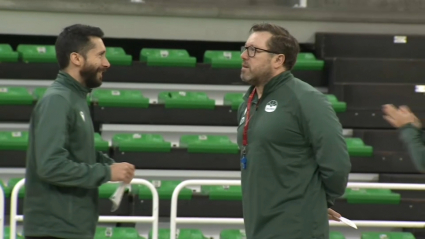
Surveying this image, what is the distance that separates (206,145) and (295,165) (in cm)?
418

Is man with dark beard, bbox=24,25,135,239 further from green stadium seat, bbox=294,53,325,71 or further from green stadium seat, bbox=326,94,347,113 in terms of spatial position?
green stadium seat, bbox=294,53,325,71

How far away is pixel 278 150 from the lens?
126 inches

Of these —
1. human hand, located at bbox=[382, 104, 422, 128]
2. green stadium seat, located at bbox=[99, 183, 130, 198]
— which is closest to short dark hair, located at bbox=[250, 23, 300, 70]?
human hand, located at bbox=[382, 104, 422, 128]

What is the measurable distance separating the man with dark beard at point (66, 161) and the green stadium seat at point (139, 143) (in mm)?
3817

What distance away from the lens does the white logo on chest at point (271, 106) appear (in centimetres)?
323

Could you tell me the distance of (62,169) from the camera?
10.3 feet

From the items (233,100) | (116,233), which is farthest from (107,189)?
(233,100)

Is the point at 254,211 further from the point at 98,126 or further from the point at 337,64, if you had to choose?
the point at 337,64

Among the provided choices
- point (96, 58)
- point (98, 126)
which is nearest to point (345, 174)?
point (96, 58)

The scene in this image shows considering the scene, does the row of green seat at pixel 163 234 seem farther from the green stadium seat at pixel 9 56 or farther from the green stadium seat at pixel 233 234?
the green stadium seat at pixel 9 56

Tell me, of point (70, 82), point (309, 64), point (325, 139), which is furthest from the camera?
point (309, 64)

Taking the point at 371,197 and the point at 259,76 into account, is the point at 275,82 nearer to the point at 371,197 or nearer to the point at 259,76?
the point at 259,76

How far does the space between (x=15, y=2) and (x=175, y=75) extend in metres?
1.88

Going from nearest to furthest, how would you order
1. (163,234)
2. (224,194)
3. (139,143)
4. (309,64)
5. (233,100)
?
(163,234)
(224,194)
(139,143)
(233,100)
(309,64)
